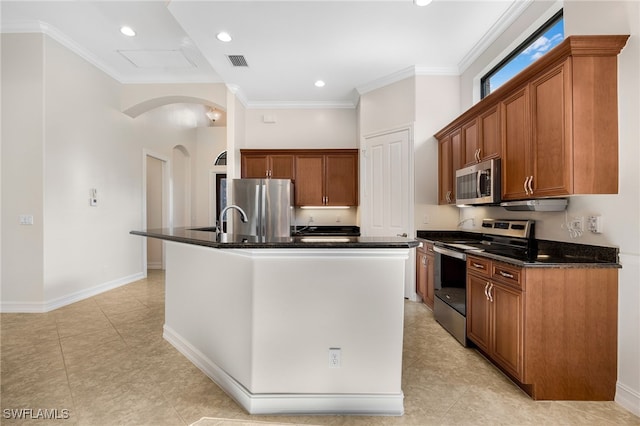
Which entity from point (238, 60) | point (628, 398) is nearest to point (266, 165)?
point (238, 60)

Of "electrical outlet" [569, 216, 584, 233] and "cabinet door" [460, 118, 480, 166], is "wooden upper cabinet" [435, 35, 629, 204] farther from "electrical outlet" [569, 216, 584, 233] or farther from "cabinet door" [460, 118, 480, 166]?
"cabinet door" [460, 118, 480, 166]

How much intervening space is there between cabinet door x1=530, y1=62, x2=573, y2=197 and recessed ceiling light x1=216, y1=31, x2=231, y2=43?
2.99m

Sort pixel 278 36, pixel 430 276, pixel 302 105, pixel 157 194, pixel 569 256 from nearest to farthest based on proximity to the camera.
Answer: pixel 569 256
pixel 278 36
pixel 430 276
pixel 302 105
pixel 157 194

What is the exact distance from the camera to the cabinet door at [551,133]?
77.9 inches

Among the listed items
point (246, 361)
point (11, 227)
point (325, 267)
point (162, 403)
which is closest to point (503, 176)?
point (325, 267)

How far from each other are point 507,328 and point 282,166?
3917 mm

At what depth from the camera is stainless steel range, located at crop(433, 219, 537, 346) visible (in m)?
2.70

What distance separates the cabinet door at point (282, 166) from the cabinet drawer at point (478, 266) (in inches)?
127

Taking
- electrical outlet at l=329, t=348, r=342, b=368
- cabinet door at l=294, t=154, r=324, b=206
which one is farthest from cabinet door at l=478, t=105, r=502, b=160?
cabinet door at l=294, t=154, r=324, b=206

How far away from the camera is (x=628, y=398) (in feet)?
6.14

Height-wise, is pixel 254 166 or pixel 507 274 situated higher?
pixel 254 166

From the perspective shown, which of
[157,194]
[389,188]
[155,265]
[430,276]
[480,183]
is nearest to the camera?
[480,183]

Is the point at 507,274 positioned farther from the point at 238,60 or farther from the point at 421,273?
the point at 238,60

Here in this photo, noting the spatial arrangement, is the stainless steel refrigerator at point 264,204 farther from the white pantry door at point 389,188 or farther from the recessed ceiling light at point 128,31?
the recessed ceiling light at point 128,31
